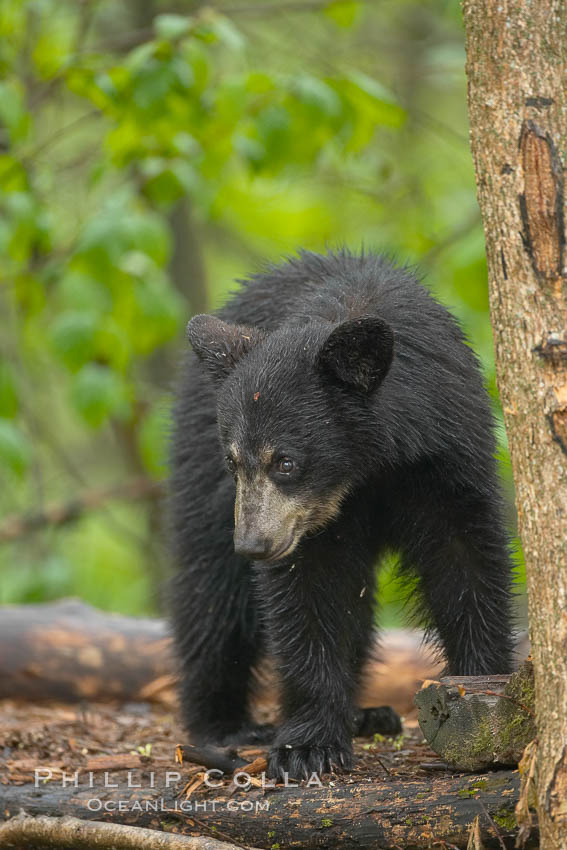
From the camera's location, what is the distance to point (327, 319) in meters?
4.46

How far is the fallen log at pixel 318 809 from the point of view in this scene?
3566mm

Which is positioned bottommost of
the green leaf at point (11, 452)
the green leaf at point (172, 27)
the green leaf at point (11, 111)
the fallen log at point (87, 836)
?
the fallen log at point (87, 836)

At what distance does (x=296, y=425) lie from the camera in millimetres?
4125

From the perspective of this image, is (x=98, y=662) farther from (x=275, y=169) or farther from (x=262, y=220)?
(x=262, y=220)

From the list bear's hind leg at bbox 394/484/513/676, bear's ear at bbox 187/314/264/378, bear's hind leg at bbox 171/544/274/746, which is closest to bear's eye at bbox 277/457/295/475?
bear's ear at bbox 187/314/264/378

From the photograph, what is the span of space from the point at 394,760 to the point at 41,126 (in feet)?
33.7

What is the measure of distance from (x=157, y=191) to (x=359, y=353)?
4.62 meters

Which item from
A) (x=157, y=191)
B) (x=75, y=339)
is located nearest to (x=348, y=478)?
(x=75, y=339)

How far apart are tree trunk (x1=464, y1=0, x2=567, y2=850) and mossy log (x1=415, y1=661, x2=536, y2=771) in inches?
18.8

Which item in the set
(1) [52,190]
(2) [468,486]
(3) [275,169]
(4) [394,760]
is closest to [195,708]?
(4) [394,760]

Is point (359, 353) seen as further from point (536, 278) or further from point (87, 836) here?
point (87, 836)

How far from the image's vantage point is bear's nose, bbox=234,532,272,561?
4.00 metres

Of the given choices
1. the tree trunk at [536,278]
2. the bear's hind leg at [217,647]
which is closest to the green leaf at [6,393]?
the bear's hind leg at [217,647]

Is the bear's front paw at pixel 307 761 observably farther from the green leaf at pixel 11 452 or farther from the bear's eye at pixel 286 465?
the green leaf at pixel 11 452
